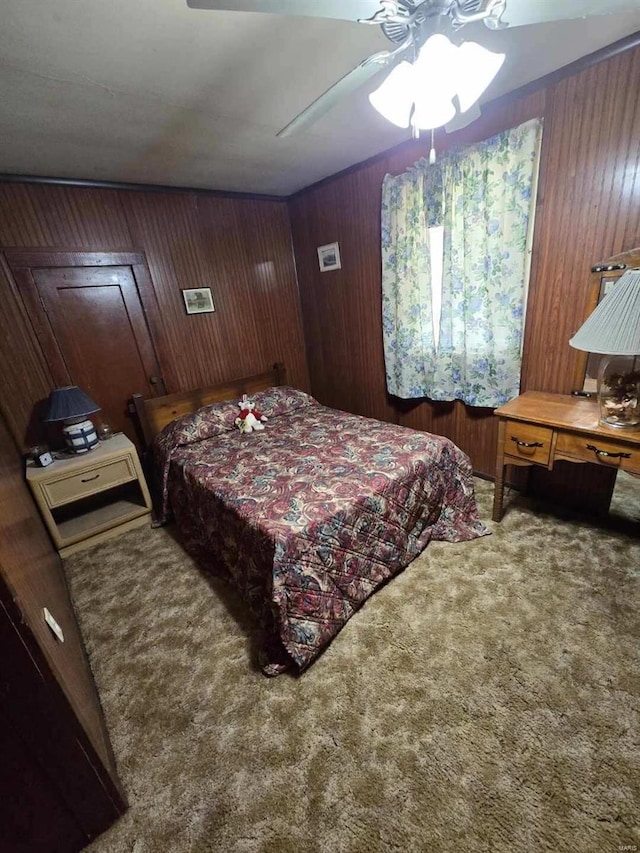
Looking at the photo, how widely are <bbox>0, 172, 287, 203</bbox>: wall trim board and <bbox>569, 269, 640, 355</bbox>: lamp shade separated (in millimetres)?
2911

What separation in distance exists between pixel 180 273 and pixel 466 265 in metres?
2.24

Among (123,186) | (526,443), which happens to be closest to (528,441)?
(526,443)

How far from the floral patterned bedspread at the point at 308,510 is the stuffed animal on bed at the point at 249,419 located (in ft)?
0.29

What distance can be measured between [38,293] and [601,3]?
3043 mm

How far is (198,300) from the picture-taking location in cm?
306

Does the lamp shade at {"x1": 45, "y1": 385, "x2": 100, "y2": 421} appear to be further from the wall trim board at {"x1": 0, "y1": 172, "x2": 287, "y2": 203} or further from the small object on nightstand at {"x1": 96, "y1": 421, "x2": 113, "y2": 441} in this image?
the wall trim board at {"x1": 0, "y1": 172, "x2": 287, "y2": 203}

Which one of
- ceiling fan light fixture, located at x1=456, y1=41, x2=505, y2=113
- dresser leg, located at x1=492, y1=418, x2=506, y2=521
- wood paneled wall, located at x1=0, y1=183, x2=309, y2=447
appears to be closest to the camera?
ceiling fan light fixture, located at x1=456, y1=41, x2=505, y2=113

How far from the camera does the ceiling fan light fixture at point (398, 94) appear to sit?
1.06 meters

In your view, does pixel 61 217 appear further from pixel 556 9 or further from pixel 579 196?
pixel 579 196

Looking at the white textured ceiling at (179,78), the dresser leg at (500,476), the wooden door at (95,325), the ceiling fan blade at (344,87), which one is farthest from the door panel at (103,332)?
the dresser leg at (500,476)

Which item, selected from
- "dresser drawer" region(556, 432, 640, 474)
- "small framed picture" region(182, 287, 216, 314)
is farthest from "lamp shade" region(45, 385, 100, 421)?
"dresser drawer" region(556, 432, 640, 474)

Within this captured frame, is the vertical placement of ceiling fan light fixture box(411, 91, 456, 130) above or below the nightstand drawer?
above

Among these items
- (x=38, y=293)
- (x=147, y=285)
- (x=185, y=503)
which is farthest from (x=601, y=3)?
(x=38, y=293)

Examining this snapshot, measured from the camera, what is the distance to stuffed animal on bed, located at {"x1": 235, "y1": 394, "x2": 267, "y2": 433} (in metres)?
2.73
